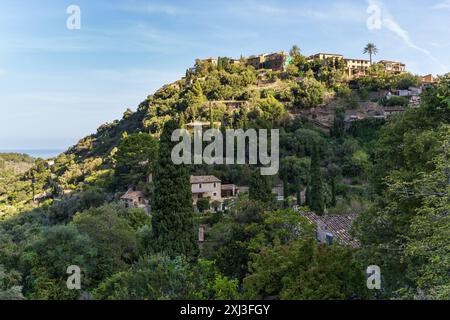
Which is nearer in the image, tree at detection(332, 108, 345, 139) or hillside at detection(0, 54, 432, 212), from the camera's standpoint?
tree at detection(332, 108, 345, 139)

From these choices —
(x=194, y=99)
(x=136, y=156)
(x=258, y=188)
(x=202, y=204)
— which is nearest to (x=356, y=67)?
(x=194, y=99)

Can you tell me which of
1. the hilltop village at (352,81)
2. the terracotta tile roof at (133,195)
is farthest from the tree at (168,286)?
the hilltop village at (352,81)

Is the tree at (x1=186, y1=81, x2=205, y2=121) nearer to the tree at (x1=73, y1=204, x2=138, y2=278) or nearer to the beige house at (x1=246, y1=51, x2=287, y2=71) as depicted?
the beige house at (x1=246, y1=51, x2=287, y2=71)

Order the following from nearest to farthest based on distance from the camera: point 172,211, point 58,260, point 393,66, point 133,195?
point 58,260 < point 172,211 < point 133,195 < point 393,66

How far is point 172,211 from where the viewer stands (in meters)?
19.5

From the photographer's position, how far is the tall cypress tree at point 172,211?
19.1 metres

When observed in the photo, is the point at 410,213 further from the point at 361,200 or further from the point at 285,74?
the point at 285,74

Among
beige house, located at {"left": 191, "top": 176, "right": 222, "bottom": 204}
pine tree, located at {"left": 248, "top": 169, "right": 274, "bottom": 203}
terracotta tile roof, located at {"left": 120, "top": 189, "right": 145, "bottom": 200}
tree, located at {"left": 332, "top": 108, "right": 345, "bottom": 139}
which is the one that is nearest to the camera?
pine tree, located at {"left": 248, "top": 169, "right": 274, "bottom": 203}

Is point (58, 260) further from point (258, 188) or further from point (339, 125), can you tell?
point (339, 125)

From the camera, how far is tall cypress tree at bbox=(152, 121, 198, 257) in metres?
19.1

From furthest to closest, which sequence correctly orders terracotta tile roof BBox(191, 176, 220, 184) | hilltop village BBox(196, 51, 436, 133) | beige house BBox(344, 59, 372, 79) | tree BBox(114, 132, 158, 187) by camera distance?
1. beige house BBox(344, 59, 372, 79)
2. hilltop village BBox(196, 51, 436, 133)
3. tree BBox(114, 132, 158, 187)
4. terracotta tile roof BBox(191, 176, 220, 184)

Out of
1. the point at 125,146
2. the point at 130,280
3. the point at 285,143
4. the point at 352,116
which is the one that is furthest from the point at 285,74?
the point at 130,280

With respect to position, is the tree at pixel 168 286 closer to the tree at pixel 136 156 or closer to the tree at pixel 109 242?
the tree at pixel 109 242

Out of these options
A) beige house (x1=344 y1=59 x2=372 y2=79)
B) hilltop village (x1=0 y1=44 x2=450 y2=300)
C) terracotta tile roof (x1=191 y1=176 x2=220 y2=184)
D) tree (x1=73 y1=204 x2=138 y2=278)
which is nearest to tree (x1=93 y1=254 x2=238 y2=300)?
hilltop village (x1=0 y1=44 x2=450 y2=300)
